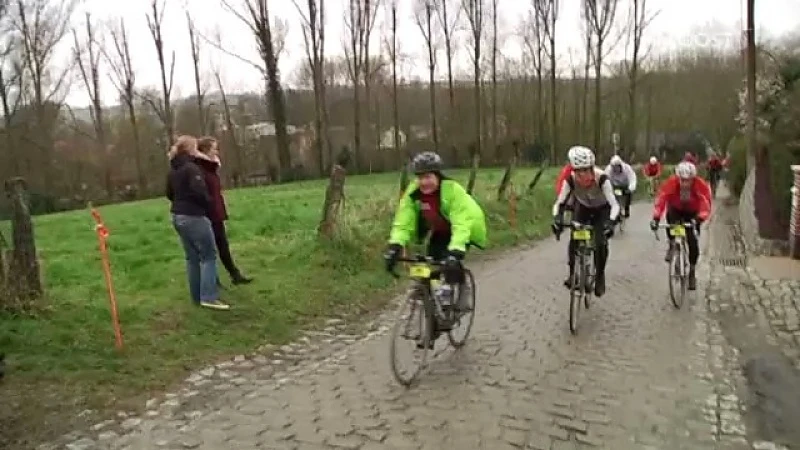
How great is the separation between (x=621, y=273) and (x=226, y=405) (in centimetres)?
879

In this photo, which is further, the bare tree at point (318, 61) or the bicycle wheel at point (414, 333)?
the bare tree at point (318, 61)

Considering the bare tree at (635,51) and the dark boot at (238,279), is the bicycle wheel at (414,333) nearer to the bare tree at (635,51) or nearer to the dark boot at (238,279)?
the dark boot at (238,279)

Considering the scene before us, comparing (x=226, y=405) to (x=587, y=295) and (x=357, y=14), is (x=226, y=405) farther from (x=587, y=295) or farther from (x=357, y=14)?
(x=357, y=14)

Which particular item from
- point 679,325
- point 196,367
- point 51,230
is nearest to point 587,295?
point 679,325

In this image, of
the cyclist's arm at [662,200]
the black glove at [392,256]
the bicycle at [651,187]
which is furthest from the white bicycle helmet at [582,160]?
the bicycle at [651,187]

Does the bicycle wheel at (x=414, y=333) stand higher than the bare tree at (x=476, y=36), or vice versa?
the bare tree at (x=476, y=36)

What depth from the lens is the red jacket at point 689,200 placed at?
11125mm

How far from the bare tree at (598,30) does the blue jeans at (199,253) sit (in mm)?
47415

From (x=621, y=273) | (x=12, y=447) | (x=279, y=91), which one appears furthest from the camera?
(x=279, y=91)

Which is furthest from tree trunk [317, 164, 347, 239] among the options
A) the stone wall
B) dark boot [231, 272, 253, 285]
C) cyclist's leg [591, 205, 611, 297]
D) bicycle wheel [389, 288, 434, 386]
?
the stone wall

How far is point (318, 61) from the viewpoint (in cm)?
4669

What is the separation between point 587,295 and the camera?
34.4 ft

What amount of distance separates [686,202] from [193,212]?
6739 millimetres

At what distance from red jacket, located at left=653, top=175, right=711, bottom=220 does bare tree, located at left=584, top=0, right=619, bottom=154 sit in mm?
43984
